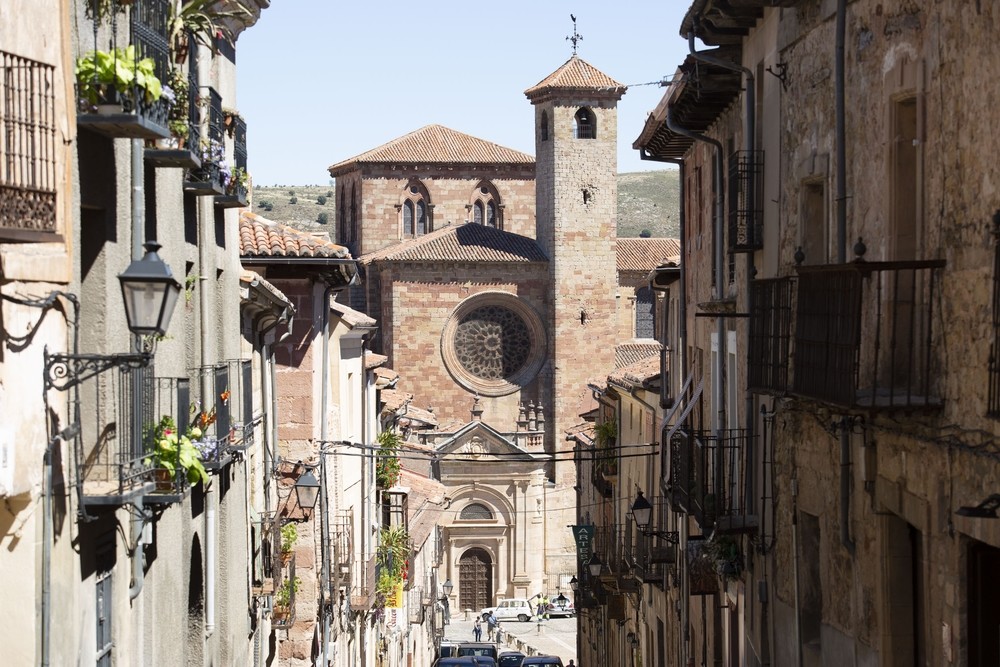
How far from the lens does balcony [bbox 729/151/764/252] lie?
46.6 ft

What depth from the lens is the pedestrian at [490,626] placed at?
56588 millimetres

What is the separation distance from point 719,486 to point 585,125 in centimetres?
4954

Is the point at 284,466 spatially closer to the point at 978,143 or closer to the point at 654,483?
the point at 654,483

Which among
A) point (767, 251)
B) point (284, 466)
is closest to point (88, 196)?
point (767, 251)

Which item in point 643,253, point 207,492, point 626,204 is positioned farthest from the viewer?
point 626,204

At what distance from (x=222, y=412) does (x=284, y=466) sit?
283 inches

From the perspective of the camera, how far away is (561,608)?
62.4m

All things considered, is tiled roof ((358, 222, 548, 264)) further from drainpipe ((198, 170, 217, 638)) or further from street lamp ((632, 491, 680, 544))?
drainpipe ((198, 170, 217, 638))

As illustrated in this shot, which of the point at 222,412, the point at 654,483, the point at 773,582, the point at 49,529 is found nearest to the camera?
the point at 49,529

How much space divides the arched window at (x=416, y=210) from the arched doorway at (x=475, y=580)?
15.7m

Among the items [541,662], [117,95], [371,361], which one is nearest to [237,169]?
[117,95]

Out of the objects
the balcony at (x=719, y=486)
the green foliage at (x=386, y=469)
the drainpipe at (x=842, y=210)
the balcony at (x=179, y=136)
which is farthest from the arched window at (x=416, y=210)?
the drainpipe at (x=842, y=210)

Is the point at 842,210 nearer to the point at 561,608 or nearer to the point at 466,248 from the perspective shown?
the point at 561,608

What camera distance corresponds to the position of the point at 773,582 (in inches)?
531
